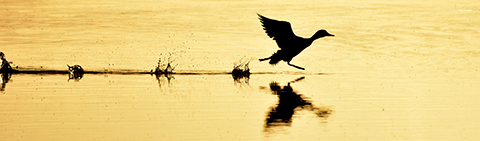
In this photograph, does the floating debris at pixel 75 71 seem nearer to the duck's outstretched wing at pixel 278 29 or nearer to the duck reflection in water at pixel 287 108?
the duck's outstretched wing at pixel 278 29

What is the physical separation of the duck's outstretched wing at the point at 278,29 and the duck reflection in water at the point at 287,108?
162 cm

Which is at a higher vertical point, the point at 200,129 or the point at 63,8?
the point at 63,8

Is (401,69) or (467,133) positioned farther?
(401,69)

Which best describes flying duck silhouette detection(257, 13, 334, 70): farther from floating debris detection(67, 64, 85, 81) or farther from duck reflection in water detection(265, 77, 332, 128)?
floating debris detection(67, 64, 85, 81)

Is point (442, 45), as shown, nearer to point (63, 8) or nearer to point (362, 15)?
point (362, 15)

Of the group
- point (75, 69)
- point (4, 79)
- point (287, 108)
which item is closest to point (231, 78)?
point (75, 69)

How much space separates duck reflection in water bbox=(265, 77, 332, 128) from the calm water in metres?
0.03

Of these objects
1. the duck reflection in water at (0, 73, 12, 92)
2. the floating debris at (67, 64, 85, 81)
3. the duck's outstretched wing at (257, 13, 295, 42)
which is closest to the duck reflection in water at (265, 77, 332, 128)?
the duck's outstretched wing at (257, 13, 295, 42)

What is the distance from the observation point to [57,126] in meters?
11.1

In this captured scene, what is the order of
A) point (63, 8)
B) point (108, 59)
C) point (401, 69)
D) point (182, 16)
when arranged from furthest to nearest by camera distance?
point (63, 8), point (182, 16), point (108, 59), point (401, 69)

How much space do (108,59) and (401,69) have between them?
7.87 metres

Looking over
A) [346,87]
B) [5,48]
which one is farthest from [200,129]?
[5,48]

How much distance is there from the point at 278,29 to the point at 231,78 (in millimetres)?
1932

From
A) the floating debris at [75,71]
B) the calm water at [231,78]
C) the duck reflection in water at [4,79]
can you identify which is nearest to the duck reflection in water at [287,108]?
the calm water at [231,78]
